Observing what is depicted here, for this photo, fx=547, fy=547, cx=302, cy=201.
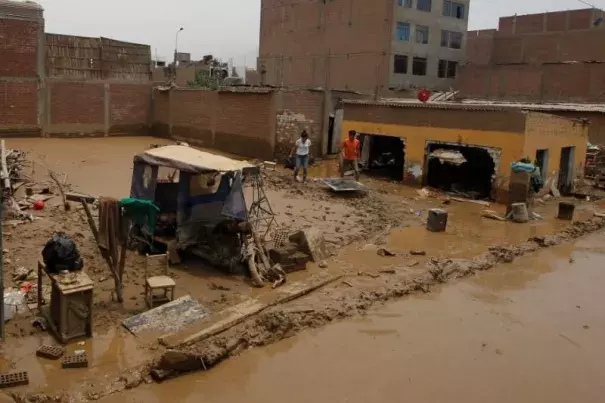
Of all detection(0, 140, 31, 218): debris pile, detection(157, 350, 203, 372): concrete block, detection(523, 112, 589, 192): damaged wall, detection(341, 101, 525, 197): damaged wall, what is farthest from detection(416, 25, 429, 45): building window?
detection(157, 350, 203, 372): concrete block

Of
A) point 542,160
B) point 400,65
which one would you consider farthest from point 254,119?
point 400,65

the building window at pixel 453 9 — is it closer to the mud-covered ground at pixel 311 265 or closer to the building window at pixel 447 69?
the building window at pixel 447 69

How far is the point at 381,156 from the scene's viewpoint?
2238cm

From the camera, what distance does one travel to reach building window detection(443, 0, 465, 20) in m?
43.4

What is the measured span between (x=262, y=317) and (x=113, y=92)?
2380cm

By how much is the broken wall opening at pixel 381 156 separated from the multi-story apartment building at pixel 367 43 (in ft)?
53.1

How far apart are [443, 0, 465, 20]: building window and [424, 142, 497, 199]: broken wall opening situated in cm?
2733

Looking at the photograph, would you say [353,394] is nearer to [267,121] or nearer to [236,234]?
[236,234]

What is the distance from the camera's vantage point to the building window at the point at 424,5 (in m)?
41.0

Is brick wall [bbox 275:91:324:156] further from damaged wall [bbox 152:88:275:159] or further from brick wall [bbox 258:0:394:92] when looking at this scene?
brick wall [bbox 258:0:394:92]

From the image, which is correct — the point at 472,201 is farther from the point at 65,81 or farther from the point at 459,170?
the point at 65,81

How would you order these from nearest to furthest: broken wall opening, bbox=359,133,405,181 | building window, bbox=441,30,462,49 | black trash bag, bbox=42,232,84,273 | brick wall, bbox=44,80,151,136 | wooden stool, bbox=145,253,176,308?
1. black trash bag, bbox=42,232,84,273
2. wooden stool, bbox=145,253,176,308
3. broken wall opening, bbox=359,133,405,181
4. brick wall, bbox=44,80,151,136
5. building window, bbox=441,30,462,49

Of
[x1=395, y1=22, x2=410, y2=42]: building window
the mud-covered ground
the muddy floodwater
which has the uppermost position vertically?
[x1=395, y1=22, x2=410, y2=42]: building window

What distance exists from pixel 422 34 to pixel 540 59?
9748mm
